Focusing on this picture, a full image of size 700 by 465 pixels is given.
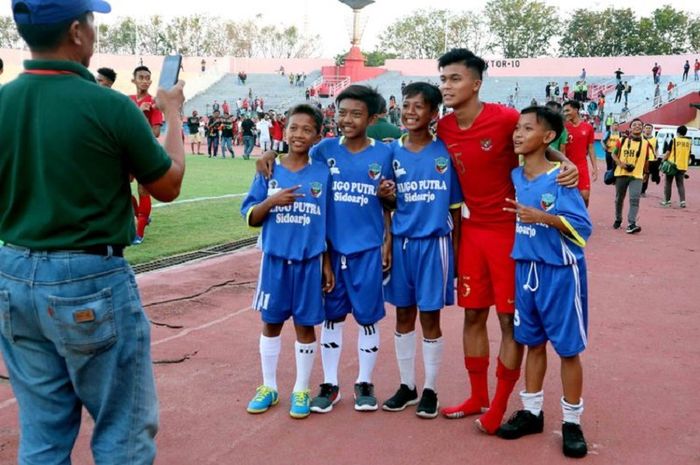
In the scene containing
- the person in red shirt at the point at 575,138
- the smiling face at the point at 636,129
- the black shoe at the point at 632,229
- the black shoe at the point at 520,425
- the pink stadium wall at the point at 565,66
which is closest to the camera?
the black shoe at the point at 520,425

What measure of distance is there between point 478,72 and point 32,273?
2.95 meters

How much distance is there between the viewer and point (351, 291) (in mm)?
4301

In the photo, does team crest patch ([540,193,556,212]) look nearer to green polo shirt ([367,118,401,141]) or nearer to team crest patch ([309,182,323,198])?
team crest patch ([309,182,323,198])

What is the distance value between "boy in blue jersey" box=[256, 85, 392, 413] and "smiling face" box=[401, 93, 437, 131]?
22cm

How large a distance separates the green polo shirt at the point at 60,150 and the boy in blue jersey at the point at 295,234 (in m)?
1.88

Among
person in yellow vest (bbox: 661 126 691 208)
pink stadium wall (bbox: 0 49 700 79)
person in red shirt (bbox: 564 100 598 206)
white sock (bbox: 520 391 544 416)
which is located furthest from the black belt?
pink stadium wall (bbox: 0 49 700 79)

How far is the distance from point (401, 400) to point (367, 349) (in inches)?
14.9

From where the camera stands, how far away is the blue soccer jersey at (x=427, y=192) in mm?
4234

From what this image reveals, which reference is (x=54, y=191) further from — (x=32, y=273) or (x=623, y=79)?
(x=623, y=79)

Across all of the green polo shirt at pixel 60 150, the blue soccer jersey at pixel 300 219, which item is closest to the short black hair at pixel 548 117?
the blue soccer jersey at pixel 300 219

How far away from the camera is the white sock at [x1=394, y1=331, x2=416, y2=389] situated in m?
4.42

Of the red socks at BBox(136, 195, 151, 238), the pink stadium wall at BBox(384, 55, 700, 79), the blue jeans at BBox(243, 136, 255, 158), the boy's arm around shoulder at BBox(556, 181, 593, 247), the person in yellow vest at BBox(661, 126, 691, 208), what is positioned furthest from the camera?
the pink stadium wall at BBox(384, 55, 700, 79)

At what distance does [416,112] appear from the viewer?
425cm

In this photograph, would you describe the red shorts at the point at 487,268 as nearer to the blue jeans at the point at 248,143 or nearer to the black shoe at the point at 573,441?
the black shoe at the point at 573,441
